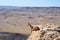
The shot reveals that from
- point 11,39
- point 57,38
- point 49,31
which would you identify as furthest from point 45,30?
point 11,39

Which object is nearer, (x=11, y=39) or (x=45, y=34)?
(x=45, y=34)

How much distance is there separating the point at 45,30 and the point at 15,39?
31018mm

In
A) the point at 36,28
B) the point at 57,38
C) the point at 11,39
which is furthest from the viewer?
the point at 11,39

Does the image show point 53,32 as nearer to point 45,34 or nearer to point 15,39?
point 45,34

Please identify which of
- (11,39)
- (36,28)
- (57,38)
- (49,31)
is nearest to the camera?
(57,38)

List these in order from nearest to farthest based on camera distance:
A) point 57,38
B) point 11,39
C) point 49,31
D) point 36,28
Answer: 1. point 57,38
2. point 49,31
3. point 36,28
4. point 11,39

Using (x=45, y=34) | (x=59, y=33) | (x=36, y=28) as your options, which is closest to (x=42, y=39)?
(x=45, y=34)

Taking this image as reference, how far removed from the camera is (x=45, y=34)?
22.8ft

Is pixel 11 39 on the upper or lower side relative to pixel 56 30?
lower

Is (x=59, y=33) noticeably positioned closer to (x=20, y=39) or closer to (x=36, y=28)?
(x=36, y=28)

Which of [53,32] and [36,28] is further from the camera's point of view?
[36,28]

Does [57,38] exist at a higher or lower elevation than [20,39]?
higher

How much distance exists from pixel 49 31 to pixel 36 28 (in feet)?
3.89

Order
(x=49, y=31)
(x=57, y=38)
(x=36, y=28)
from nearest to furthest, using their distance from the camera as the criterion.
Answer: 1. (x=57, y=38)
2. (x=49, y=31)
3. (x=36, y=28)
